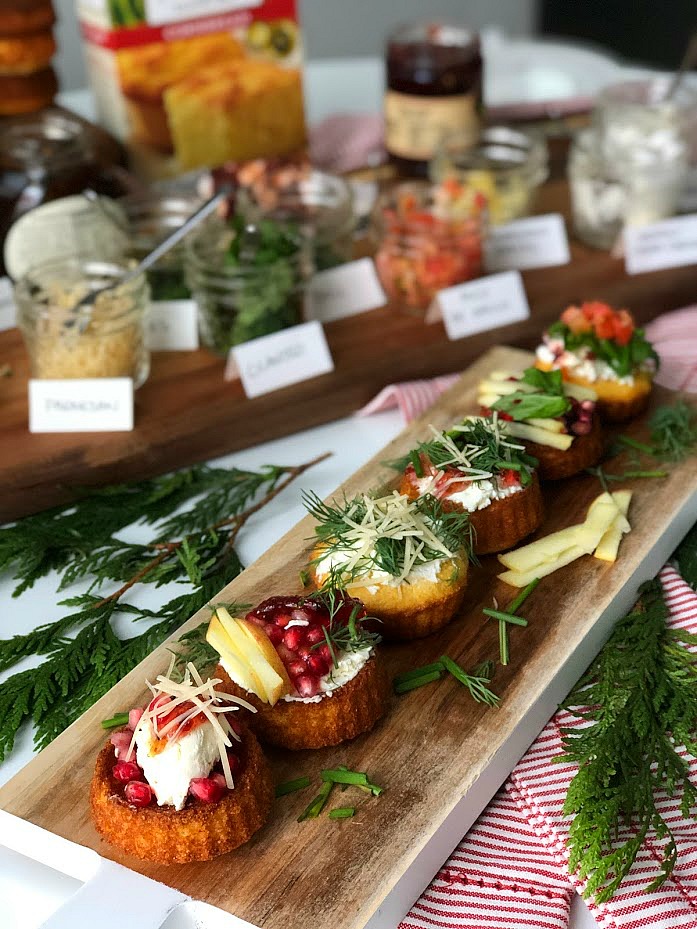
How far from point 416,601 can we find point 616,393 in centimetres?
76

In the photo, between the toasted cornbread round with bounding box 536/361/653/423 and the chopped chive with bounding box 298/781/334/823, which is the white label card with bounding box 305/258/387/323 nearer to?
the toasted cornbread round with bounding box 536/361/653/423

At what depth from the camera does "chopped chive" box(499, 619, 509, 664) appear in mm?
1628

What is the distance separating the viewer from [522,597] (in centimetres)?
175

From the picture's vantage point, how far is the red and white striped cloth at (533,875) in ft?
4.58

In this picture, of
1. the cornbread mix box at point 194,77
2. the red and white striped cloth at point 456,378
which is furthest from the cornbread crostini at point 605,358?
the cornbread mix box at point 194,77

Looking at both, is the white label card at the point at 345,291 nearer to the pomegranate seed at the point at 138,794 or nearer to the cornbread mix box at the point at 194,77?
the cornbread mix box at the point at 194,77

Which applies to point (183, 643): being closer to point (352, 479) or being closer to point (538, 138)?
point (352, 479)

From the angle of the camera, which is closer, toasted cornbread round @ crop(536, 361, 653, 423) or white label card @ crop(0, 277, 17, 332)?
toasted cornbread round @ crop(536, 361, 653, 423)

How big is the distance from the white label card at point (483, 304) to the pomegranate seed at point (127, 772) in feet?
4.97

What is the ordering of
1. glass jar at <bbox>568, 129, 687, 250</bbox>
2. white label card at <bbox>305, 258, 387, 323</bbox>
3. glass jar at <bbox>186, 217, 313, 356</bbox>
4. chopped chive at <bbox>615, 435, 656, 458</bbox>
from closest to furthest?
chopped chive at <bbox>615, 435, 656, 458</bbox> < glass jar at <bbox>186, 217, 313, 356</bbox> < white label card at <bbox>305, 258, 387, 323</bbox> < glass jar at <bbox>568, 129, 687, 250</bbox>

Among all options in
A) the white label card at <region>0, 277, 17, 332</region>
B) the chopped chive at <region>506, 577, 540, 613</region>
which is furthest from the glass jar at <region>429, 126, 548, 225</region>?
the chopped chive at <region>506, 577, 540, 613</region>

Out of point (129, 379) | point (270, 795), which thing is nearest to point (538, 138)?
point (129, 379)

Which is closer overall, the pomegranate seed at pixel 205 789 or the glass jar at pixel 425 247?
the pomegranate seed at pixel 205 789

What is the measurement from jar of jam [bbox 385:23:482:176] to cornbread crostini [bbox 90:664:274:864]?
7.04ft
